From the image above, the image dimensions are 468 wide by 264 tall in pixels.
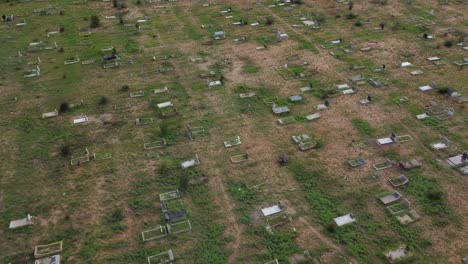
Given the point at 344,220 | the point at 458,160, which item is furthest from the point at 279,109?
the point at 458,160

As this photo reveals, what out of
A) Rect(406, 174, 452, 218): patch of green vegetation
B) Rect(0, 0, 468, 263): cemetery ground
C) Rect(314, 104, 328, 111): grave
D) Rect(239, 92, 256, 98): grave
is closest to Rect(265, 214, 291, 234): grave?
Rect(0, 0, 468, 263): cemetery ground

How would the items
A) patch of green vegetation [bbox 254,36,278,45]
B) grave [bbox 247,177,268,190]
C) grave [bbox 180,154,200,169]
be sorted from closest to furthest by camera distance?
grave [bbox 247,177,268,190]
grave [bbox 180,154,200,169]
patch of green vegetation [bbox 254,36,278,45]

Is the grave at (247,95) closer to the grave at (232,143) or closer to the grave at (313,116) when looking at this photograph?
the grave at (313,116)

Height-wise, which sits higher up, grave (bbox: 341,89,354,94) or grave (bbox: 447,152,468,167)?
grave (bbox: 341,89,354,94)

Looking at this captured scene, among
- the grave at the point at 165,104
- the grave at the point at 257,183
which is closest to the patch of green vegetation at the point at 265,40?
the grave at the point at 165,104

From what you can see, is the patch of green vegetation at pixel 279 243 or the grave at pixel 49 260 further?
the patch of green vegetation at pixel 279 243

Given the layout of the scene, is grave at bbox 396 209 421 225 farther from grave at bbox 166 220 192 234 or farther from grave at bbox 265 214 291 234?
grave at bbox 166 220 192 234

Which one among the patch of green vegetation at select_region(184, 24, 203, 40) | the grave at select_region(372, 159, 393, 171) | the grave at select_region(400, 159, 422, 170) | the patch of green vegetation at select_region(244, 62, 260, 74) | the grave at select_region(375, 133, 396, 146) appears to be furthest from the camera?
the patch of green vegetation at select_region(184, 24, 203, 40)
